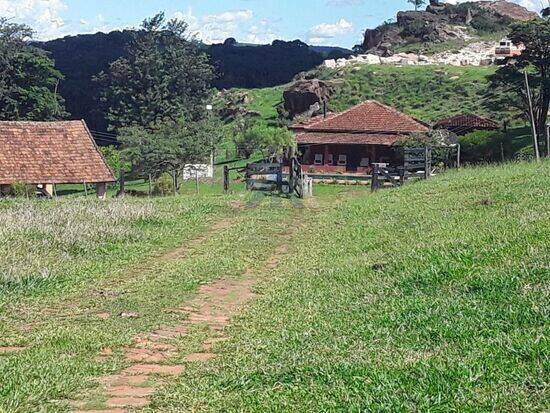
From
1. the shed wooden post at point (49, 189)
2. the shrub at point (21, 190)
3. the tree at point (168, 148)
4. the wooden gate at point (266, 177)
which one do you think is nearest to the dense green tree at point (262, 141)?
the tree at point (168, 148)

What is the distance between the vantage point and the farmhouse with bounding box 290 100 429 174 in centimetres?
4488

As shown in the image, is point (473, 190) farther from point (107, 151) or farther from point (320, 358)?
point (107, 151)

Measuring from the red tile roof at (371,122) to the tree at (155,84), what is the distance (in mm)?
16518

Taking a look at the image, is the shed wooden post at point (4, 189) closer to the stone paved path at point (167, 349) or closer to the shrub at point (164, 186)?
the shrub at point (164, 186)

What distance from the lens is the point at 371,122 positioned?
152 feet

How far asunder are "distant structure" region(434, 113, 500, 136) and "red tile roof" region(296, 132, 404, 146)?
11.8 ft

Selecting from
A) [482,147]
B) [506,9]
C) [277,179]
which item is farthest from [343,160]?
[506,9]

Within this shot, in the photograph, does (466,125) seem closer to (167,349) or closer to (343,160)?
(343,160)

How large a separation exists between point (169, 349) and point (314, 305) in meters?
1.88

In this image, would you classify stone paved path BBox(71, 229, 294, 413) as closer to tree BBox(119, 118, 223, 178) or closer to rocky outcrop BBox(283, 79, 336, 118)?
tree BBox(119, 118, 223, 178)

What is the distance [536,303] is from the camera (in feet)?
20.6

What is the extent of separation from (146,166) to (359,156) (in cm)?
1276

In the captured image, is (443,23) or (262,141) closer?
(262,141)

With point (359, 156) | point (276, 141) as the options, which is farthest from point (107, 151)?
point (359, 156)
